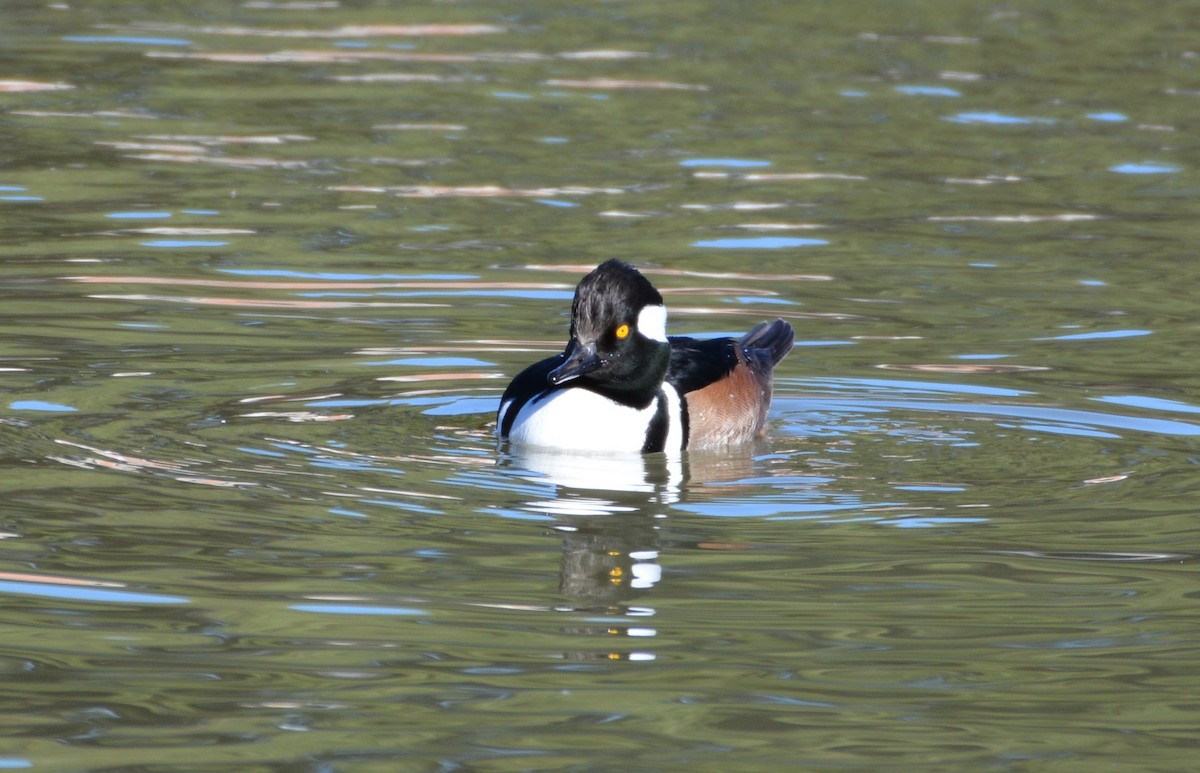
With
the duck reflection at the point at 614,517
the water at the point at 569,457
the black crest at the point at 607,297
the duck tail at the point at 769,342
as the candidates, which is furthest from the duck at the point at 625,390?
the duck tail at the point at 769,342

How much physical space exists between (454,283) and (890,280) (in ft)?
9.27

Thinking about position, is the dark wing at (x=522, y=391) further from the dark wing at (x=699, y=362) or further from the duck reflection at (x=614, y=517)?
the dark wing at (x=699, y=362)

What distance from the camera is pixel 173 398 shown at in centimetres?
1031

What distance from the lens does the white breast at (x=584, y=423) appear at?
32.2 ft

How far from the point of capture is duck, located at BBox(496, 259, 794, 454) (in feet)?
31.8

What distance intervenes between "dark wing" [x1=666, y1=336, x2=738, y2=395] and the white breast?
249 mm

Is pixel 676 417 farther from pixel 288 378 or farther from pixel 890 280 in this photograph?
pixel 890 280

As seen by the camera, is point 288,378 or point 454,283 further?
point 454,283

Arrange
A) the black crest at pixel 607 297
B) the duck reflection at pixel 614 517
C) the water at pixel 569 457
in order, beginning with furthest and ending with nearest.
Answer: the black crest at pixel 607 297 < the duck reflection at pixel 614 517 < the water at pixel 569 457

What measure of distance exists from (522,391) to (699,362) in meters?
1.09

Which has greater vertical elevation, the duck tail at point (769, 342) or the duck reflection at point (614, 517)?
the duck tail at point (769, 342)

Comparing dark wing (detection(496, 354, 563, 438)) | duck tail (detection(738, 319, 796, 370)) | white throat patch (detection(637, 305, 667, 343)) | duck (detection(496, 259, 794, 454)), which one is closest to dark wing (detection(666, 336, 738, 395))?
duck (detection(496, 259, 794, 454))

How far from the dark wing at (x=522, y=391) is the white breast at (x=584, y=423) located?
1.4 inches

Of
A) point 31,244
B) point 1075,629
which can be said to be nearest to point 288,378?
point 31,244
